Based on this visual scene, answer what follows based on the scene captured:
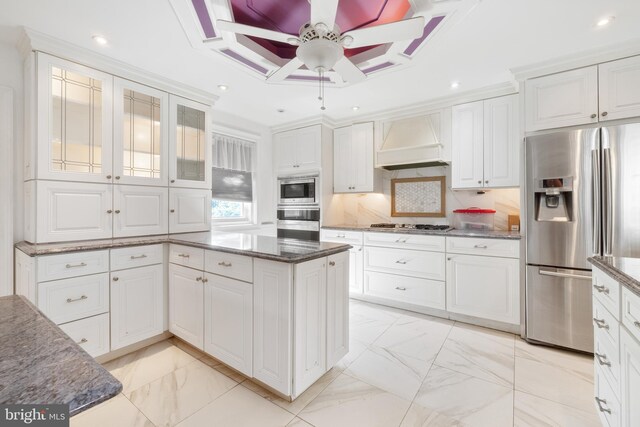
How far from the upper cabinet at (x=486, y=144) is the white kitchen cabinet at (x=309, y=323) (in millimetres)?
2207

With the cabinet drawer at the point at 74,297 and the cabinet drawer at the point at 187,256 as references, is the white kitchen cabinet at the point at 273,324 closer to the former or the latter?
the cabinet drawer at the point at 187,256

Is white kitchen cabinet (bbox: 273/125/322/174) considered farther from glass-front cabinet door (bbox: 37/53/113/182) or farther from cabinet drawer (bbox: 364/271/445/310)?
glass-front cabinet door (bbox: 37/53/113/182)

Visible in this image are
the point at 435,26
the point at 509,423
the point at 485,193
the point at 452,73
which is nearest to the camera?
the point at 509,423

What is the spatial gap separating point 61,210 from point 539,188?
397 centimetres

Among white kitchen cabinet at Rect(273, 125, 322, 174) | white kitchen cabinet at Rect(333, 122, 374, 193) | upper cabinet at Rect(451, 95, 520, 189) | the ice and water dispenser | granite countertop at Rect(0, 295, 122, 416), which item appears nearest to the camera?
granite countertop at Rect(0, 295, 122, 416)

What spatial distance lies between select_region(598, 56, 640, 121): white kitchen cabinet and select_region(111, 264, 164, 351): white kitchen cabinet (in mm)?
4019

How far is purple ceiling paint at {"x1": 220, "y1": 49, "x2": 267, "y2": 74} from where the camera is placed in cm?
228

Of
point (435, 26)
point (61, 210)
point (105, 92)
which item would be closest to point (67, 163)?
point (61, 210)

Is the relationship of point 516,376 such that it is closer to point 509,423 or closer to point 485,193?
point 509,423

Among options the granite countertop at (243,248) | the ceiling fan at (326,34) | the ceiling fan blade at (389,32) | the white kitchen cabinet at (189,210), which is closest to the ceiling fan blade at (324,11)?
the ceiling fan at (326,34)

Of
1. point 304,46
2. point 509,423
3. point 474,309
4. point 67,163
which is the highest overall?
point 304,46

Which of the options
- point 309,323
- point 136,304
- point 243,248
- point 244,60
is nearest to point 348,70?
point 244,60

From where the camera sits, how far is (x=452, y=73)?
2668 millimetres

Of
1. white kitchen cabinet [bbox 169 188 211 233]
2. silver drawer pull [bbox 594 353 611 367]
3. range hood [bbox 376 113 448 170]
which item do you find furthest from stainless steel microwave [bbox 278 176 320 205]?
silver drawer pull [bbox 594 353 611 367]
